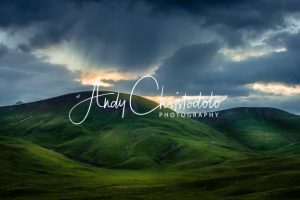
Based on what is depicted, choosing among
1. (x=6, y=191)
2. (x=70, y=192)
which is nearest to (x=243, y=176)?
(x=70, y=192)

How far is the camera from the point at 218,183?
131m

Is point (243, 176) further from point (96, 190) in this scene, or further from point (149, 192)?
point (96, 190)

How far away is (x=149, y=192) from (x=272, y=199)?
147ft

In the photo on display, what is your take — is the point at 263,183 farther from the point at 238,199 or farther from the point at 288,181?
the point at 238,199

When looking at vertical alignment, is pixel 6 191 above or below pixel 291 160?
below

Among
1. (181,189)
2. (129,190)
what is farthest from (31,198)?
(181,189)

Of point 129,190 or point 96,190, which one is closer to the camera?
point 129,190

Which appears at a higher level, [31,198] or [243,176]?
[243,176]

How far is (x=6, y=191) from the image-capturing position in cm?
14612

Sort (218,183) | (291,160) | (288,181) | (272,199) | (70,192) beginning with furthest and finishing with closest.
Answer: (291,160) < (70,192) < (218,183) < (288,181) < (272,199)

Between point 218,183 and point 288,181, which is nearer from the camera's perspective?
point 288,181

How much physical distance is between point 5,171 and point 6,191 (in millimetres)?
42565

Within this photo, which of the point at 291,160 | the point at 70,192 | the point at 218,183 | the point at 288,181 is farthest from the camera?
the point at 291,160

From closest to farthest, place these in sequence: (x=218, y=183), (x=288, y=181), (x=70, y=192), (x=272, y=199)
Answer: (x=272, y=199) → (x=288, y=181) → (x=218, y=183) → (x=70, y=192)
